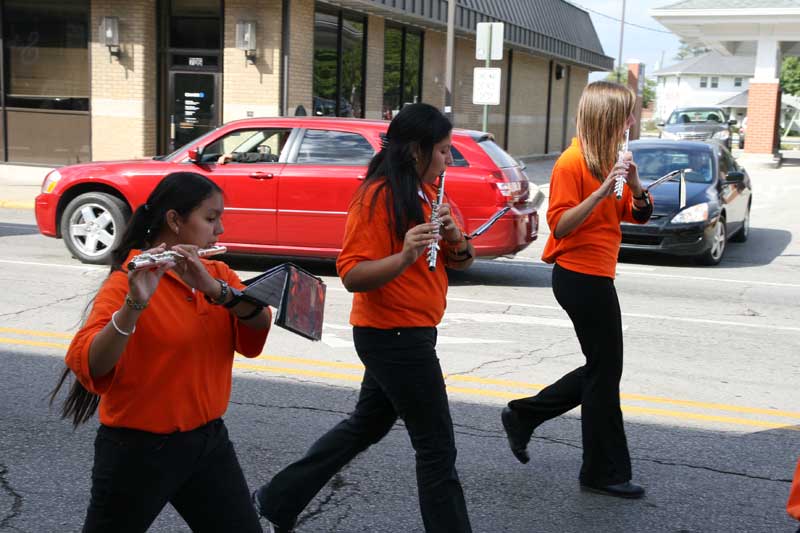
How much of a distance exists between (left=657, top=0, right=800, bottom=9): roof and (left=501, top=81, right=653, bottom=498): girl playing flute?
29.5m

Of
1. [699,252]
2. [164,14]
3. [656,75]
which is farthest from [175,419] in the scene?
[656,75]

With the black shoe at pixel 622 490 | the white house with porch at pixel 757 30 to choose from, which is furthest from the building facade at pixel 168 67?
the black shoe at pixel 622 490

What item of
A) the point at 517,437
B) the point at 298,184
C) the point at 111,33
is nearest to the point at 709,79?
the point at 111,33

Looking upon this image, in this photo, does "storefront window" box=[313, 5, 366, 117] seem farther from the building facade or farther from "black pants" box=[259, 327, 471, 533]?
"black pants" box=[259, 327, 471, 533]

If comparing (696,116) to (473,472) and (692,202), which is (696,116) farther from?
(473,472)

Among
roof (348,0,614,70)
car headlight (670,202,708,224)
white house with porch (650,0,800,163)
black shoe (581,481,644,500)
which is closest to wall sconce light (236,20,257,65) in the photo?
roof (348,0,614,70)

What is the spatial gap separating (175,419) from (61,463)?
245 cm

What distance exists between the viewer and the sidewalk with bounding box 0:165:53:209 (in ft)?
53.1

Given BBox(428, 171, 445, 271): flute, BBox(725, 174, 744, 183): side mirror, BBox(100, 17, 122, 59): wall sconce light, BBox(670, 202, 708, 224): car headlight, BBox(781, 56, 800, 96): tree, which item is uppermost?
BBox(781, 56, 800, 96): tree

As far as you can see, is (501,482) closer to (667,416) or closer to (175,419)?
(667,416)

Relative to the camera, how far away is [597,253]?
4.45 meters

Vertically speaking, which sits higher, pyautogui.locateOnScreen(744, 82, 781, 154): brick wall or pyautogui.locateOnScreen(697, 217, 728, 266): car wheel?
pyautogui.locateOnScreen(744, 82, 781, 154): brick wall

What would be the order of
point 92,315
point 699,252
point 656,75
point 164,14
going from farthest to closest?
point 656,75
point 164,14
point 699,252
point 92,315

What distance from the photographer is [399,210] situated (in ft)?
11.4
